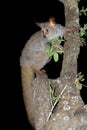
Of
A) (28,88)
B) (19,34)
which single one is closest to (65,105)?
(28,88)

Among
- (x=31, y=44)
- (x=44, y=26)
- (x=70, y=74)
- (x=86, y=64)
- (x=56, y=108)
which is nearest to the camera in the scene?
(x=56, y=108)

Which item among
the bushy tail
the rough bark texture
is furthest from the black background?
the rough bark texture

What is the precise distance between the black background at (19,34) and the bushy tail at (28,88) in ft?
2.53

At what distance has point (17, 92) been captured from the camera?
4.30m

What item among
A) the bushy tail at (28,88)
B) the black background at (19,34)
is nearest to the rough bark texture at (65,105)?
the bushy tail at (28,88)

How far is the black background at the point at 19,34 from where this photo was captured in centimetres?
423

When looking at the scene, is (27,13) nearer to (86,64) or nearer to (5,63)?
(5,63)

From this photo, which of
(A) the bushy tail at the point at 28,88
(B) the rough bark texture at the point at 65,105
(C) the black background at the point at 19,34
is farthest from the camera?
(C) the black background at the point at 19,34

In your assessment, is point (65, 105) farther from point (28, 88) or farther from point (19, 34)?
point (19, 34)

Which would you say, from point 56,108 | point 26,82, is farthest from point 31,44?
point 56,108

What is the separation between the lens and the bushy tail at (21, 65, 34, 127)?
122 inches

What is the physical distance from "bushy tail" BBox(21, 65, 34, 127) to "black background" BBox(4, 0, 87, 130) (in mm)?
771

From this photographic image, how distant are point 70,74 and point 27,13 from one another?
7.83 ft

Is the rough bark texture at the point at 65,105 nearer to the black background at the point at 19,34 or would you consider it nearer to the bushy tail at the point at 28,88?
the bushy tail at the point at 28,88
